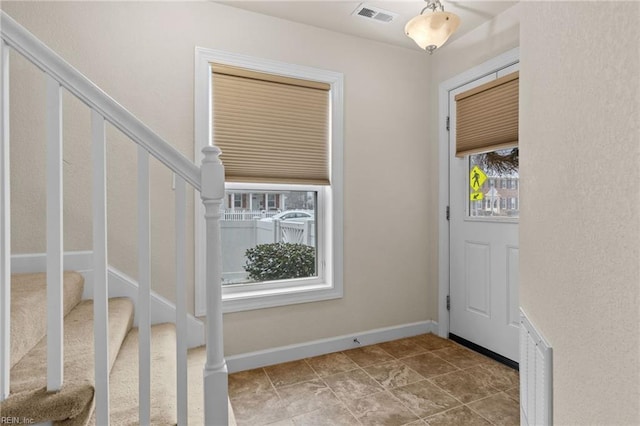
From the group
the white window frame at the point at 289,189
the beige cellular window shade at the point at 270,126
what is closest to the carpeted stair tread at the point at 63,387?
the white window frame at the point at 289,189

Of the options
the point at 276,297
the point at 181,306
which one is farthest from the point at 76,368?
the point at 276,297

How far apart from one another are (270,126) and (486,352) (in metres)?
2.36

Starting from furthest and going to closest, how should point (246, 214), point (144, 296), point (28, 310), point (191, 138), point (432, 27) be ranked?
point (246, 214) → point (191, 138) → point (432, 27) → point (28, 310) → point (144, 296)

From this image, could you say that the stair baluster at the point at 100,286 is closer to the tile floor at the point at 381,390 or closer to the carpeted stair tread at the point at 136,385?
the carpeted stair tread at the point at 136,385

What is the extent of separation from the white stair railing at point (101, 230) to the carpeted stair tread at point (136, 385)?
14 centimetres

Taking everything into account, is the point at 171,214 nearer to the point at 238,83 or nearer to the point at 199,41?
the point at 238,83

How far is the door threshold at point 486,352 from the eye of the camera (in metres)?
2.37

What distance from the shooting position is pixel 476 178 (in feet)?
8.74

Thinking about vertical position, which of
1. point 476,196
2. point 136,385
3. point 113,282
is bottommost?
point 136,385

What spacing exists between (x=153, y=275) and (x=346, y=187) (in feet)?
4.98

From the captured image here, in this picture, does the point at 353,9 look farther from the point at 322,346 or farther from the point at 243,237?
the point at 322,346

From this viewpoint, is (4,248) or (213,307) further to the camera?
(213,307)

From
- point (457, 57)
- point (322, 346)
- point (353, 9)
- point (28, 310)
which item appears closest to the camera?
point (28, 310)

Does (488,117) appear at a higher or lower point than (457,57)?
lower
